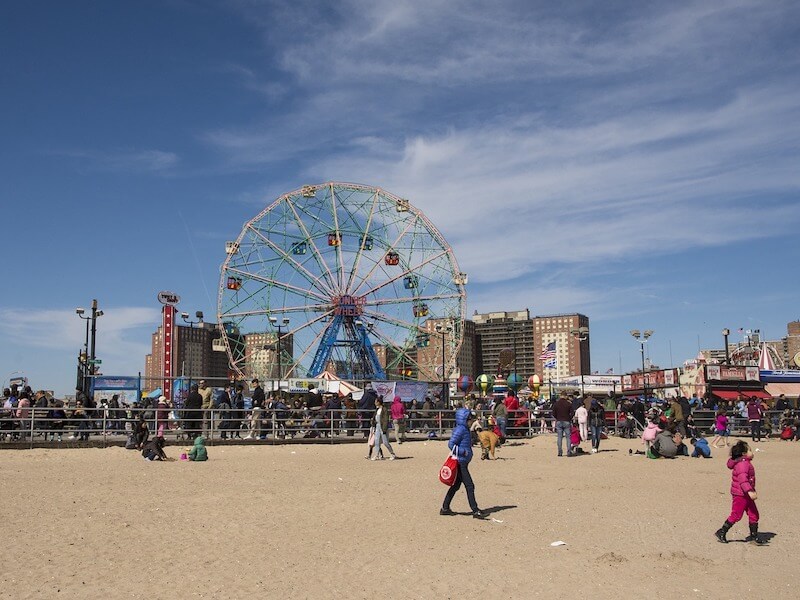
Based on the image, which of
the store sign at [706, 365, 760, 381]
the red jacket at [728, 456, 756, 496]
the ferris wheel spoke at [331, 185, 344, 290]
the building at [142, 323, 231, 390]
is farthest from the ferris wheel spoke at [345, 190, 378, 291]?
the building at [142, 323, 231, 390]

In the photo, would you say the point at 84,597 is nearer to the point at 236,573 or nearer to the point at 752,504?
the point at 236,573

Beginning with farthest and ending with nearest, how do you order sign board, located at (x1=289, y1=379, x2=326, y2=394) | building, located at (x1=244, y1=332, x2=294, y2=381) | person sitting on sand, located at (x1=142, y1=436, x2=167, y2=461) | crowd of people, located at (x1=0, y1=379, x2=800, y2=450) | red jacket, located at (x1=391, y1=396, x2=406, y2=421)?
building, located at (x1=244, y1=332, x2=294, y2=381), sign board, located at (x1=289, y1=379, x2=326, y2=394), red jacket, located at (x1=391, y1=396, x2=406, y2=421), crowd of people, located at (x1=0, y1=379, x2=800, y2=450), person sitting on sand, located at (x1=142, y1=436, x2=167, y2=461)

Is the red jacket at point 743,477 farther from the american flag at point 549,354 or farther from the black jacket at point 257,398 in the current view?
the american flag at point 549,354

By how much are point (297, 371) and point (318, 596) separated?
45.0m

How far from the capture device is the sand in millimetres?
7609

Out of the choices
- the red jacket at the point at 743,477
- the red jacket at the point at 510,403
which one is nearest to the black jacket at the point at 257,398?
the red jacket at the point at 510,403

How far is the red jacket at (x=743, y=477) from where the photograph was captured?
30.6 feet

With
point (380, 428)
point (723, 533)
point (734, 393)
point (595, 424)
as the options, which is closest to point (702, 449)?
point (595, 424)

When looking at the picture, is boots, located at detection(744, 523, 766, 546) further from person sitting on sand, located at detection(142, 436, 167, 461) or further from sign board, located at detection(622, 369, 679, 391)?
sign board, located at detection(622, 369, 679, 391)

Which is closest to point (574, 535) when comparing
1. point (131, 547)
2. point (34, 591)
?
point (131, 547)

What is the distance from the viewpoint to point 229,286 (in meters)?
50.6

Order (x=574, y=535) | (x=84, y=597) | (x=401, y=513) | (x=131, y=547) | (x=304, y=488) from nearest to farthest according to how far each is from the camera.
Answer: (x=84, y=597) → (x=131, y=547) → (x=574, y=535) → (x=401, y=513) → (x=304, y=488)

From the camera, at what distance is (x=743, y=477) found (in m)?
9.34

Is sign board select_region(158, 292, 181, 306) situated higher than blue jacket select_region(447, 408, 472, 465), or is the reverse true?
sign board select_region(158, 292, 181, 306)
